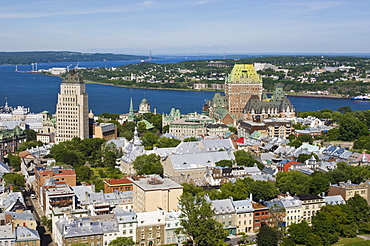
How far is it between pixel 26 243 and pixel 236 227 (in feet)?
38.7

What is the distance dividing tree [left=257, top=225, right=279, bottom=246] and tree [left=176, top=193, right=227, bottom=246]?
77.7 inches

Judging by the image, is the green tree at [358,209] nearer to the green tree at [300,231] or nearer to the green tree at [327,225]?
the green tree at [327,225]

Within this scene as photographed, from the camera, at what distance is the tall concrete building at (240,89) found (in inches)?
2990

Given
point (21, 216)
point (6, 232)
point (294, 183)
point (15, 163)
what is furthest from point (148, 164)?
point (6, 232)

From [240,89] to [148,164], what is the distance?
115ft

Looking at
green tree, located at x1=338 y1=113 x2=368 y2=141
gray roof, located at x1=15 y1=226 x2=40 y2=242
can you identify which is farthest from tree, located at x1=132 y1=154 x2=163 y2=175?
green tree, located at x1=338 y1=113 x2=368 y2=141

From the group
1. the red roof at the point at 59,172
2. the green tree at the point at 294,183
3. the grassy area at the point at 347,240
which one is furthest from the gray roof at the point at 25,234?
the green tree at the point at 294,183

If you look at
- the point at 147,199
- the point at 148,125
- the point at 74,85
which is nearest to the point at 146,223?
the point at 147,199

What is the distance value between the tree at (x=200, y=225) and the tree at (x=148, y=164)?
12583mm

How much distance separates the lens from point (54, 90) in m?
140

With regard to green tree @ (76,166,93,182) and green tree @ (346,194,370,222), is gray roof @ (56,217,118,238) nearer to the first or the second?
green tree @ (76,166,93,182)

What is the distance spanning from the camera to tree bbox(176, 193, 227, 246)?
29.0 meters

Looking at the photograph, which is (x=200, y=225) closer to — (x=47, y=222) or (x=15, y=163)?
(x=47, y=222)

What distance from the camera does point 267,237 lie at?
2953 cm
